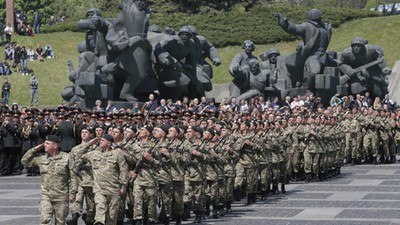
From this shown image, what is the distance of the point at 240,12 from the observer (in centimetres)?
7050

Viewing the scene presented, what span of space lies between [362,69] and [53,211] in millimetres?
28220

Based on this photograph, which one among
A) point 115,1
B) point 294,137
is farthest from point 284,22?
point 115,1

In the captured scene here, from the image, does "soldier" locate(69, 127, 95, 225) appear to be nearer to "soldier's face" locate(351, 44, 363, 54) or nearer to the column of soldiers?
the column of soldiers

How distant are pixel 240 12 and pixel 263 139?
1914 inches

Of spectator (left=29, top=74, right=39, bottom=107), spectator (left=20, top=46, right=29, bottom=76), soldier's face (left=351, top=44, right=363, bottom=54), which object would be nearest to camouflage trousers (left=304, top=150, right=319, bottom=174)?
soldier's face (left=351, top=44, right=363, bottom=54)

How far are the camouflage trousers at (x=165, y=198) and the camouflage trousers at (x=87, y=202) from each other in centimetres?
138

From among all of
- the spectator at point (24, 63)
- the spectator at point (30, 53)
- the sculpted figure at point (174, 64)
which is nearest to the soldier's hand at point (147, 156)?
the sculpted figure at point (174, 64)

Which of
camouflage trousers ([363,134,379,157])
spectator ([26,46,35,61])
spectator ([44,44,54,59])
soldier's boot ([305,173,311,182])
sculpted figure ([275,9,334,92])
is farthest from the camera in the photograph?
spectator ([44,44,54,59])

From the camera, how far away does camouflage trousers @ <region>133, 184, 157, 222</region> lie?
16750 mm

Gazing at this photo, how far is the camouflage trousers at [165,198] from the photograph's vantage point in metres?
17.3

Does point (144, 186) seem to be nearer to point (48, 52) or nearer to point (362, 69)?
point (362, 69)

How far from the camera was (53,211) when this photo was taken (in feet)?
49.0

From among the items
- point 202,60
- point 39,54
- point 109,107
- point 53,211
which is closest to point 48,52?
point 39,54

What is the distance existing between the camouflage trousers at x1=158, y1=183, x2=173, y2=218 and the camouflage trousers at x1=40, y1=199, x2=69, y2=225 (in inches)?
107
